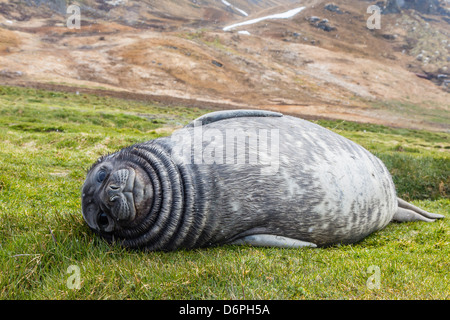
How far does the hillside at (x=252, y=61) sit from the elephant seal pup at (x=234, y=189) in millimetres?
31553

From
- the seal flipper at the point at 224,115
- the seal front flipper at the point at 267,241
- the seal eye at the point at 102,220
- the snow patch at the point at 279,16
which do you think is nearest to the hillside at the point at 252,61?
the snow patch at the point at 279,16

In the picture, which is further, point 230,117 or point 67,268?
point 230,117

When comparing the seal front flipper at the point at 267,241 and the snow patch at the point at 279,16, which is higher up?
the snow patch at the point at 279,16

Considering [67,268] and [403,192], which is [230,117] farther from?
[403,192]

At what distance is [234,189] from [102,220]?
1.55m

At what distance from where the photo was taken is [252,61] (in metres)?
53.8

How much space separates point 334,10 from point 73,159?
82.9m

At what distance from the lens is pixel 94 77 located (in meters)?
43.3

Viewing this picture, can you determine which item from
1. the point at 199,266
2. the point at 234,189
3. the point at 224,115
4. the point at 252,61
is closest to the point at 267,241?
the point at 234,189

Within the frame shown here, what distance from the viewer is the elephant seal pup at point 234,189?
413 cm

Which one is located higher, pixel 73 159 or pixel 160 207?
pixel 160 207

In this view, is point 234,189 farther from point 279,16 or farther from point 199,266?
point 279,16

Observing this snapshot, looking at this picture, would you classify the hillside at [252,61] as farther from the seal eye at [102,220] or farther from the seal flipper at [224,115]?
the seal eye at [102,220]
